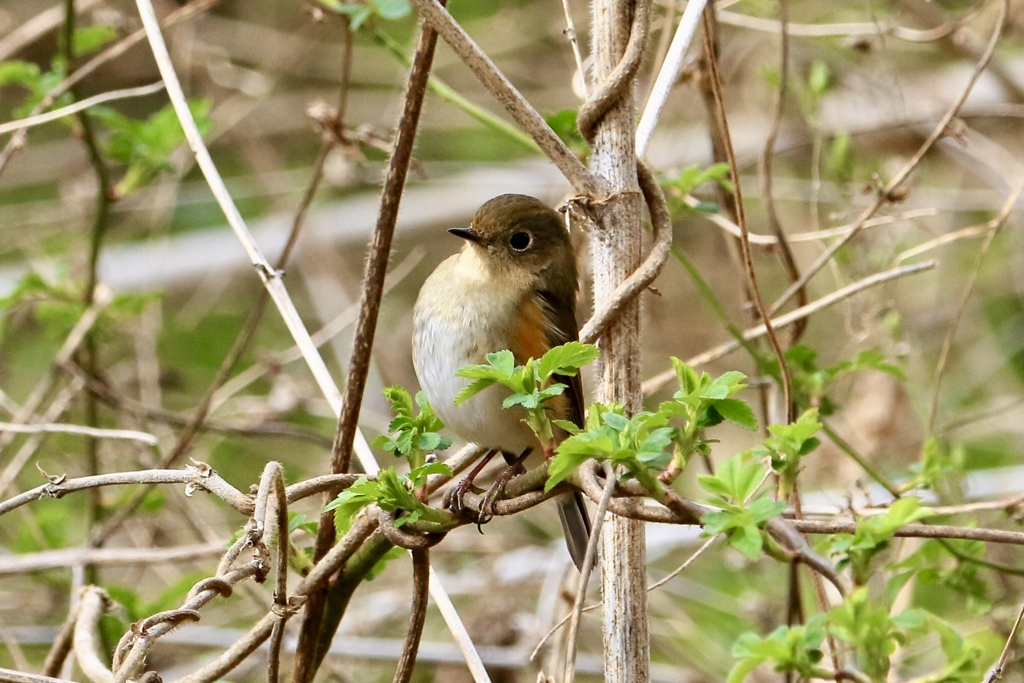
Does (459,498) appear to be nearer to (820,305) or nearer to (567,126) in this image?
(567,126)

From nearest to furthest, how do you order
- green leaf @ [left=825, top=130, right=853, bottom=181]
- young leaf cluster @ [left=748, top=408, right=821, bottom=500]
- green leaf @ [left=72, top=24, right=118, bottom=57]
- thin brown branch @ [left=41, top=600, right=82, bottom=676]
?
young leaf cluster @ [left=748, top=408, right=821, bottom=500] → thin brown branch @ [left=41, top=600, right=82, bottom=676] → green leaf @ [left=72, top=24, right=118, bottom=57] → green leaf @ [left=825, top=130, right=853, bottom=181]

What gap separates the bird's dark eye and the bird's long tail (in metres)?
0.69

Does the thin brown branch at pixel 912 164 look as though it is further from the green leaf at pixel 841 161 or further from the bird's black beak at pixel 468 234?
the bird's black beak at pixel 468 234

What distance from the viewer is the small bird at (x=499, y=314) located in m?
2.84

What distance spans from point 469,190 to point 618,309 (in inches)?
180

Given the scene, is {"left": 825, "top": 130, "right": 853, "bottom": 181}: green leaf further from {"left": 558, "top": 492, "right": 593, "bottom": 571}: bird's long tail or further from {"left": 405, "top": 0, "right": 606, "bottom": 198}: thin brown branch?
{"left": 405, "top": 0, "right": 606, "bottom": 198}: thin brown branch

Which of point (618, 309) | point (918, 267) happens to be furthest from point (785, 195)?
point (618, 309)

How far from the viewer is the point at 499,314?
2.88 m

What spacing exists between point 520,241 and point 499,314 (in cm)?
28

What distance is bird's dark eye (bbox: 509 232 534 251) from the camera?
10.0ft

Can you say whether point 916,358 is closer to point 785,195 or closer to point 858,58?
point 785,195

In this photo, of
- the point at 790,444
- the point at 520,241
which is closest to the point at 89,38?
the point at 520,241

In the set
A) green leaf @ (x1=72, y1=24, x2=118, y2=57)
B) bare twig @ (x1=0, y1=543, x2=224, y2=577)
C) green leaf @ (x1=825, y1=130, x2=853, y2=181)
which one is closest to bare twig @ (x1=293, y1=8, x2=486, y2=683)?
bare twig @ (x1=0, y1=543, x2=224, y2=577)

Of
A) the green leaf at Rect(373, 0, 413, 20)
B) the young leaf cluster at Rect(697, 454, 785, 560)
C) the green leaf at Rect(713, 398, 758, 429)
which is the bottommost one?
the young leaf cluster at Rect(697, 454, 785, 560)
